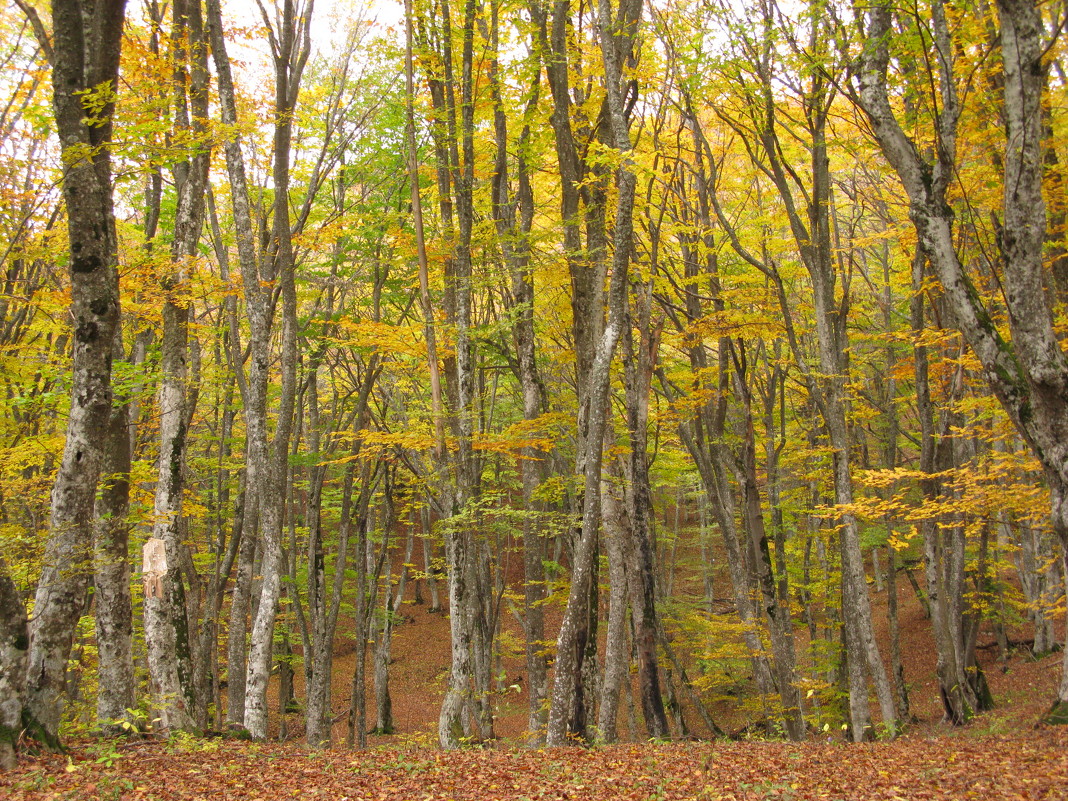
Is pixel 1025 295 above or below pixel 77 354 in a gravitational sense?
above

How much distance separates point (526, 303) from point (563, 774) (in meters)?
6.21

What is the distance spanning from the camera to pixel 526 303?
33.9 ft

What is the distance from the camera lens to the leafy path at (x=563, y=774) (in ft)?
17.6

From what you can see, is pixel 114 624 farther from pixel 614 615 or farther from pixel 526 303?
pixel 526 303

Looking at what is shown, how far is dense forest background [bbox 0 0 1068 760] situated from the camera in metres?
6.60

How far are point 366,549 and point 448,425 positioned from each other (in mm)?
6816

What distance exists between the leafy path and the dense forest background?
29.2 inches

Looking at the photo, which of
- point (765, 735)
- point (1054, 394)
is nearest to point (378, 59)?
point (1054, 394)

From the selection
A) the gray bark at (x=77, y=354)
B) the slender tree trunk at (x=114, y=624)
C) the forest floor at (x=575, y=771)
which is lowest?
the forest floor at (x=575, y=771)

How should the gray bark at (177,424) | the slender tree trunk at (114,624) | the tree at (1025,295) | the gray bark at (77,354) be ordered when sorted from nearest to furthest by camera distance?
1. the gray bark at (77,354)
2. the tree at (1025,295)
3. the slender tree trunk at (114,624)
4. the gray bark at (177,424)

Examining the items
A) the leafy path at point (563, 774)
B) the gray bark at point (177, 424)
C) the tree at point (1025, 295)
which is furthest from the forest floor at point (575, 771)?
the tree at point (1025, 295)

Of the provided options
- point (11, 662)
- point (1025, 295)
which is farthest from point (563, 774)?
point (1025, 295)

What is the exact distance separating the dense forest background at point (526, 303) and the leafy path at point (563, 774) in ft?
2.44

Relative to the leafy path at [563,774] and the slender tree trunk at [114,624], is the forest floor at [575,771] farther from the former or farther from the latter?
the slender tree trunk at [114,624]
